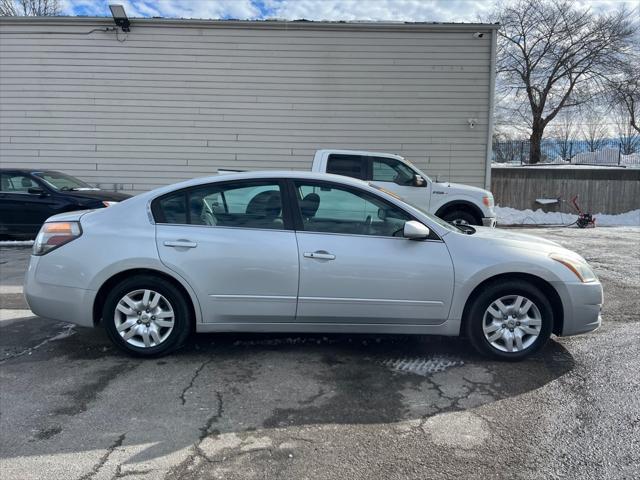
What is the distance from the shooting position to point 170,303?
409 centimetres

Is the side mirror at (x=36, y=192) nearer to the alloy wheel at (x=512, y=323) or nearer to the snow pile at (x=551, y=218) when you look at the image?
the alloy wheel at (x=512, y=323)

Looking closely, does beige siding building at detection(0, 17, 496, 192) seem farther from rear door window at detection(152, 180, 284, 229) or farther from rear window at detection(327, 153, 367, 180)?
rear door window at detection(152, 180, 284, 229)

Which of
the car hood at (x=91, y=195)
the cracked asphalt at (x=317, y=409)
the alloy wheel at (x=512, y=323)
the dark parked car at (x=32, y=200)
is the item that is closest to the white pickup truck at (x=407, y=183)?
the car hood at (x=91, y=195)

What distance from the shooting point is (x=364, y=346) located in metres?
4.48

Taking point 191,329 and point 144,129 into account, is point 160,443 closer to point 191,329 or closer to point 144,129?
point 191,329

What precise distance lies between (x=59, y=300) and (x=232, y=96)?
392 inches

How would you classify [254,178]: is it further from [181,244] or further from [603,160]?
[603,160]

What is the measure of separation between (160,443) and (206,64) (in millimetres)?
11831

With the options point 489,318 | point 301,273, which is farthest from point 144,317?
point 489,318

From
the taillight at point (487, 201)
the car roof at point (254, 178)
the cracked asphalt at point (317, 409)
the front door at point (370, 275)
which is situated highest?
the car roof at point (254, 178)

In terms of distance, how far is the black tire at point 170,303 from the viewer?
4.07 m

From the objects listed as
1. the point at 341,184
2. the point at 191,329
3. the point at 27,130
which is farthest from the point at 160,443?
the point at 27,130

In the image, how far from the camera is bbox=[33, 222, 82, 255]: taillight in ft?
13.7

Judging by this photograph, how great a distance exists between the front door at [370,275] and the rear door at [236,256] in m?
0.16
